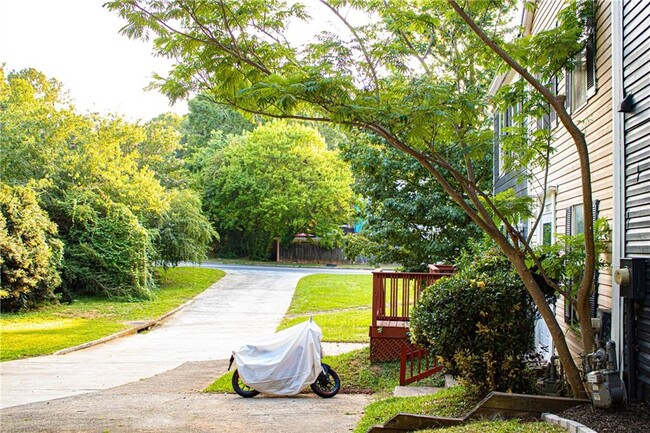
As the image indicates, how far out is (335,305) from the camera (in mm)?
23109

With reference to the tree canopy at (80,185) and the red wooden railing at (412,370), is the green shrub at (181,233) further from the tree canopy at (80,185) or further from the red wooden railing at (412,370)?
the red wooden railing at (412,370)

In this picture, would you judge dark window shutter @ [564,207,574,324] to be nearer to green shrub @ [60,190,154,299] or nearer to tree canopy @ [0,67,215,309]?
tree canopy @ [0,67,215,309]

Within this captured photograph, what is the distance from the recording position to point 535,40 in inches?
266

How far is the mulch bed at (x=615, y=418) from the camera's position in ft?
15.9

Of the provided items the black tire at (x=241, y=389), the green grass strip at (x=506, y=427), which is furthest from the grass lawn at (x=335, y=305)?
the green grass strip at (x=506, y=427)

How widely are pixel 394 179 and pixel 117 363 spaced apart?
907 centimetres

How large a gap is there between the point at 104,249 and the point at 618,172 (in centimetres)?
2138

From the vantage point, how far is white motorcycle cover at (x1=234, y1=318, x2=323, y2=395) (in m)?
9.97

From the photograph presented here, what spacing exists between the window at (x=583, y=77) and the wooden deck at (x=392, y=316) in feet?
15.4

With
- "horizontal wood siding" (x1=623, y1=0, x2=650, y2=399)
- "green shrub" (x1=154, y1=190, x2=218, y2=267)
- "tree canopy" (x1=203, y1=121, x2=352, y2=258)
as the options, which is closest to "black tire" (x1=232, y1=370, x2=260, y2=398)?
"horizontal wood siding" (x1=623, y1=0, x2=650, y2=399)

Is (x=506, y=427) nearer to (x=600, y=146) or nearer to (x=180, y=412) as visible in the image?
(x=600, y=146)

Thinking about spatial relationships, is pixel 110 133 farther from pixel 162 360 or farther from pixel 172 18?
pixel 172 18

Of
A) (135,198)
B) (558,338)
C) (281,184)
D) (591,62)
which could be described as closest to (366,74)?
(591,62)

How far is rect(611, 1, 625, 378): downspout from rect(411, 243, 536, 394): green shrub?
1.23 m
